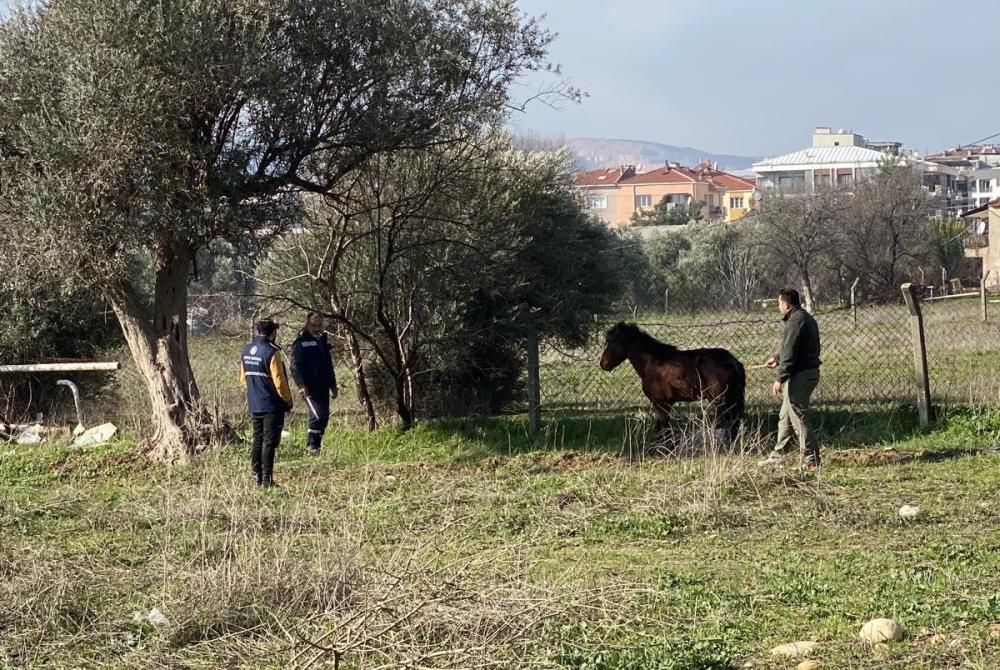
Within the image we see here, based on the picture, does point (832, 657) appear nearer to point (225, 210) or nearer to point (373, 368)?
point (225, 210)

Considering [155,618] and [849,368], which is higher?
[849,368]

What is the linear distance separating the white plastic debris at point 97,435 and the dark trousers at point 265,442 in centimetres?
470

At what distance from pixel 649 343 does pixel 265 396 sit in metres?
4.74

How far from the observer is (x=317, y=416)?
13844 millimetres

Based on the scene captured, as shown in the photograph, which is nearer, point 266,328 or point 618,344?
point 266,328

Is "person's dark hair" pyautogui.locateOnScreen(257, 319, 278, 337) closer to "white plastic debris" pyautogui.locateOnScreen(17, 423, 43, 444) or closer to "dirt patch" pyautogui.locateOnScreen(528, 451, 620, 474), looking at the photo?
"dirt patch" pyautogui.locateOnScreen(528, 451, 620, 474)

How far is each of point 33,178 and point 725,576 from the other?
841cm

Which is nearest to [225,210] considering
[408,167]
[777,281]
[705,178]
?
[408,167]

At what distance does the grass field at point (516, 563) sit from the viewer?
5863 mm

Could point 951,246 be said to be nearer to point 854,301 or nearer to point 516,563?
point 854,301

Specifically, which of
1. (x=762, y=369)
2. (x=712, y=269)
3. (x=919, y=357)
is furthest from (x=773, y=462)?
(x=712, y=269)

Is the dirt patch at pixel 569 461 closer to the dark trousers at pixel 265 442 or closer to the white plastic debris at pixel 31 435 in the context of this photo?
the dark trousers at pixel 265 442

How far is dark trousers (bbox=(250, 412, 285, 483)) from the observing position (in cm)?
1161

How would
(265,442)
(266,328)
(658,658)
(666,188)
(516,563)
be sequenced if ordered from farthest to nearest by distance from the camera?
(666,188), (266,328), (265,442), (516,563), (658,658)
